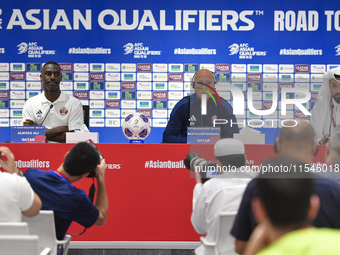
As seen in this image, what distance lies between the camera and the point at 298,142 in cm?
120

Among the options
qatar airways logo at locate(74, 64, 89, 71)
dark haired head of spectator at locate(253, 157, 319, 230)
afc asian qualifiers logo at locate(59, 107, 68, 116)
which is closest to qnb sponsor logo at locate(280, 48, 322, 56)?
qatar airways logo at locate(74, 64, 89, 71)

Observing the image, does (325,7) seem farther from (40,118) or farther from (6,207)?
(6,207)

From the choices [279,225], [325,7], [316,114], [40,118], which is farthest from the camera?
[325,7]

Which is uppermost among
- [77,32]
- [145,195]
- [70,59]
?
[77,32]

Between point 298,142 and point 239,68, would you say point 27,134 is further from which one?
point 239,68

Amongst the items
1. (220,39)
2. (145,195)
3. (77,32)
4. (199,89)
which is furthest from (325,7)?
(145,195)

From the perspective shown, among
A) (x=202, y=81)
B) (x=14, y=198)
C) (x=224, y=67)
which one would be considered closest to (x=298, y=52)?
(x=224, y=67)

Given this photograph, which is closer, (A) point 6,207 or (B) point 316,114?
(A) point 6,207

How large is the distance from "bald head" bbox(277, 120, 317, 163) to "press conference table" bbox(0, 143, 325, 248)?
1303 mm

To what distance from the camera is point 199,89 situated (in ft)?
9.38

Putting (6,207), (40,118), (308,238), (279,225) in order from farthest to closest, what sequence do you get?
(40,118) → (6,207) → (279,225) → (308,238)

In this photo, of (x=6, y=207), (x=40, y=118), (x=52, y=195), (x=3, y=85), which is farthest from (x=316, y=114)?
(x=3, y=85)

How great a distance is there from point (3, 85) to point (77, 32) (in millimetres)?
1367

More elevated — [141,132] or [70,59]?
[70,59]
